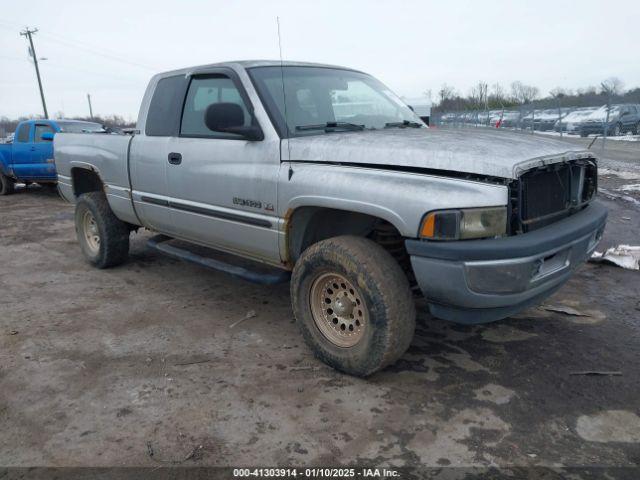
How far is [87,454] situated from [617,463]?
8.30 feet

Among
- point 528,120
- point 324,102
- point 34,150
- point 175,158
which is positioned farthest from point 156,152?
point 528,120

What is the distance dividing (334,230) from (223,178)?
92 cm

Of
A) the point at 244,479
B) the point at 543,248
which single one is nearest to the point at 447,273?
the point at 543,248

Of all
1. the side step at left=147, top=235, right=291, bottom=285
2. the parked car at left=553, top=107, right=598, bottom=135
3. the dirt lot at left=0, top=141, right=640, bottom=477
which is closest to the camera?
the dirt lot at left=0, top=141, right=640, bottom=477

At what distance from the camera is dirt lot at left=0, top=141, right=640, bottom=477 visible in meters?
2.46

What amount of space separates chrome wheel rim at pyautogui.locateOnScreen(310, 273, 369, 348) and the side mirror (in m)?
1.08

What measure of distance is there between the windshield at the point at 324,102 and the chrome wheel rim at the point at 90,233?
3002 millimetres

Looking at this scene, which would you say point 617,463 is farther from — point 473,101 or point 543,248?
point 473,101

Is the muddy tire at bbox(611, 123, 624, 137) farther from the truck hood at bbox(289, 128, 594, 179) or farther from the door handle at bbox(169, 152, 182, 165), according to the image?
the door handle at bbox(169, 152, 182, 165)

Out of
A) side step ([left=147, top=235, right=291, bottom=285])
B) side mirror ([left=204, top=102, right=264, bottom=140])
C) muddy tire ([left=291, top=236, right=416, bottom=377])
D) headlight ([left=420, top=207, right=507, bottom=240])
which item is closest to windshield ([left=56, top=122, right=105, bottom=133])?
side step ([left=147, top=235, right=291, bottom=285])

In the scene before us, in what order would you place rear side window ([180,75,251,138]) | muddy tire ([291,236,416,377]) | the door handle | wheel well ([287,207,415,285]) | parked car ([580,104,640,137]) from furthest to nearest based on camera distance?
parked car ([580,104,640,137]), the door handle, rear side window ([180,75,251,138]), wheel well ([287,207,415,285]), muddy tire ([291,236,416,377])

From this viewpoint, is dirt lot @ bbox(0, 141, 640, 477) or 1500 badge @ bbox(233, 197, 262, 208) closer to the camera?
dirt lot @ bbox(0, 141, 640, 477)

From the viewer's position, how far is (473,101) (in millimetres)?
39156

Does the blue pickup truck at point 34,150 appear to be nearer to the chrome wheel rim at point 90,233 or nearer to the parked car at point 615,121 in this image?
the chrome wheel rim at point 90,233
